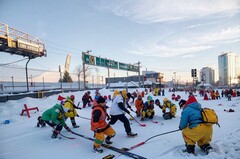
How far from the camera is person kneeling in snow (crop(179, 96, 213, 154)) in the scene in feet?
11.8

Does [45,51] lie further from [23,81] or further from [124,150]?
[124,150]

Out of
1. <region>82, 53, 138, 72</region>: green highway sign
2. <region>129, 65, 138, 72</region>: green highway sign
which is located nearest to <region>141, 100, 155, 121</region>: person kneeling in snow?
<region>82, 53, 138, 72</region>: green highway sign

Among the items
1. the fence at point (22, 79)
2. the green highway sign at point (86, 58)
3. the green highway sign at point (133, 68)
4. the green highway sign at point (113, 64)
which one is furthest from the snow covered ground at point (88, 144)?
the green highway sign at point (133, 68)

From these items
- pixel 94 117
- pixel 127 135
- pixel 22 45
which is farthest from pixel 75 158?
pixel 22 45

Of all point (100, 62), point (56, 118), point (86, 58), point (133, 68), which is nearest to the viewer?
point (56, 118)

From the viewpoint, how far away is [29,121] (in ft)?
27.3

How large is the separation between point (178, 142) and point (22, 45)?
12.4 m

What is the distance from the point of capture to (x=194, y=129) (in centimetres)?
360

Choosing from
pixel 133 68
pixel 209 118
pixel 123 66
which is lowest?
pixel 209 118

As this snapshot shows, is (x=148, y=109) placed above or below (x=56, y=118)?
below

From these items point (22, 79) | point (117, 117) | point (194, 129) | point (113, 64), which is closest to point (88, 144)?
point (117, 117)

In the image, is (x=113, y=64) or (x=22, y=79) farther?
(x=113, y=64)

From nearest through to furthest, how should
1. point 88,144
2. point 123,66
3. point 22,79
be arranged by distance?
point 88,144, point 22,79, point 123,66

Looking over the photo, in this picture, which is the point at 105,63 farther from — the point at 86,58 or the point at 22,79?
the point at 22,79
